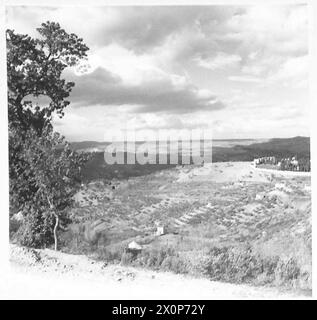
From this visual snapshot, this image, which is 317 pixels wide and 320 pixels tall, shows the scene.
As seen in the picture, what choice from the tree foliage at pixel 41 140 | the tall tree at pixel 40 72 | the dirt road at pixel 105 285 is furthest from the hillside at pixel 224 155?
the dirt road at pixel 105 285

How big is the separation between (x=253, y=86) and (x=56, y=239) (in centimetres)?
215

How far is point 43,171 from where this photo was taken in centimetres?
604

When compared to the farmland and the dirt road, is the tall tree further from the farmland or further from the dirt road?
the dirt road

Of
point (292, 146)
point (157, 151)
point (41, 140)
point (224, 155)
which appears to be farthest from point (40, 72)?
point (292, 146)

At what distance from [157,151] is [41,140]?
100 centimetres

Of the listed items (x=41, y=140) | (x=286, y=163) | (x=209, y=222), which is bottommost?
(x=209, y=222)

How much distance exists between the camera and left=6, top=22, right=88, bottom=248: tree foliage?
5996 mm

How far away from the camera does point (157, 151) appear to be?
6070 millimetres

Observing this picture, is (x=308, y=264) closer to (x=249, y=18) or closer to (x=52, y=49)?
(x=249, y=18)

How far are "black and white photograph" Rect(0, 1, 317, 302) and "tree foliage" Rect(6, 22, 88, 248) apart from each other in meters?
0.01

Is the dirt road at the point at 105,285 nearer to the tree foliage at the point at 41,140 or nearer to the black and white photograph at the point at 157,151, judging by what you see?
the black and white photograph at the point at 157,151

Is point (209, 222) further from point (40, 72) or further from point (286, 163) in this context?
point (40, 72)

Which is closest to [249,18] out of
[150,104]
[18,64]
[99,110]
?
[150,104]

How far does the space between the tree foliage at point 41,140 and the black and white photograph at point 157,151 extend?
12mm
